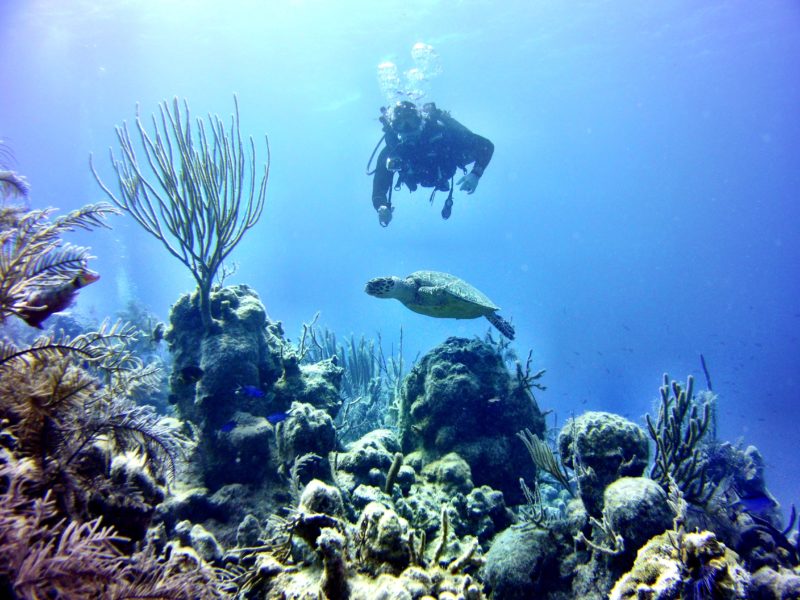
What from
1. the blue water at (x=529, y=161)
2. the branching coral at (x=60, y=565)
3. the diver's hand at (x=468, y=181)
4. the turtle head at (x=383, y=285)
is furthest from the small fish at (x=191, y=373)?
the diver's hand at (x=468, y=181)

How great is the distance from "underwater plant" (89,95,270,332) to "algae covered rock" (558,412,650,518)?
15.7 feet

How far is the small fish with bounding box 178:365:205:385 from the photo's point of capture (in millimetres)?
4747

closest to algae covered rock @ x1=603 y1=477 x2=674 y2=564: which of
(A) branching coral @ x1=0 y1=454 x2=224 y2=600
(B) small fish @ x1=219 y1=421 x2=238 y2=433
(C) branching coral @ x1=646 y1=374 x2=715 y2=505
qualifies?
(C) branching coral @ x1=646 y1=374 x2=715 y2=505

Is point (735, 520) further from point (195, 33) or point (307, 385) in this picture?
point (195, 33)

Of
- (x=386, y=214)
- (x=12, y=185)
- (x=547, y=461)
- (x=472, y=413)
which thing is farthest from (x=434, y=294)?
(x=12, y=185)

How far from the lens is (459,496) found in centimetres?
414

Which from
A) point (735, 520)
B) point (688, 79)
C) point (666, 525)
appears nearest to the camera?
point (666, 525)

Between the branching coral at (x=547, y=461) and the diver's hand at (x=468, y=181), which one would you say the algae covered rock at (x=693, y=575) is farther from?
the diver's hand at (x=468, y=181)

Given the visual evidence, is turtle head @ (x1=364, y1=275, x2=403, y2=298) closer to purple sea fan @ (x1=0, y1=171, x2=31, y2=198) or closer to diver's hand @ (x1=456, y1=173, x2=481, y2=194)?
purple sea fan @ (x1=0, y1=171, x2=31, y2=198)

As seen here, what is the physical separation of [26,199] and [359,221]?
309ft

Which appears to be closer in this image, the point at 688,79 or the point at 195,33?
the point at 195,33

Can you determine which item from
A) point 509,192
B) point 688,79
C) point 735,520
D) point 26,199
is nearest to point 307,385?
point 26,199

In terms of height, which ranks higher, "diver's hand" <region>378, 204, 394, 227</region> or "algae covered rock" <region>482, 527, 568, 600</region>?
"diver's hand" <region>378, 204, 394, 227</region>

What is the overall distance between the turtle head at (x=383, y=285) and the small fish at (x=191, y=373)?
2.50 m
